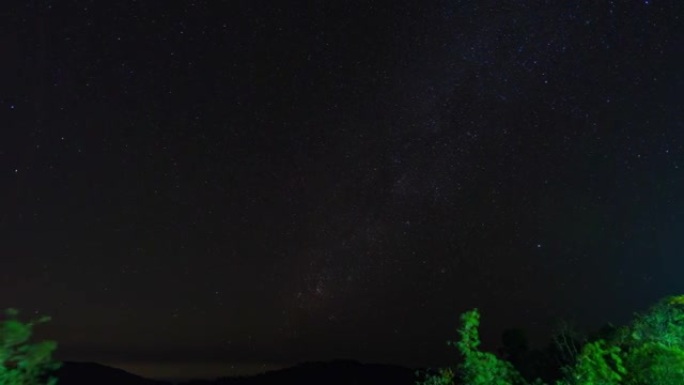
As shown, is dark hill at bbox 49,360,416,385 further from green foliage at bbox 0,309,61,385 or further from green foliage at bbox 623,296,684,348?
green foliage at bbox 0,309,61,385

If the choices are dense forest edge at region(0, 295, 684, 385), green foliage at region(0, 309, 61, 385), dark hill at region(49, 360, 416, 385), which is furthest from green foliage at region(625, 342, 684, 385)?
dark hill at region(49, 360, 416, 385)

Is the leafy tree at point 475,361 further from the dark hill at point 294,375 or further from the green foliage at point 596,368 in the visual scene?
the dark hill at point 294,375

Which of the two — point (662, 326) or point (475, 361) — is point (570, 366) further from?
point (662, 326)

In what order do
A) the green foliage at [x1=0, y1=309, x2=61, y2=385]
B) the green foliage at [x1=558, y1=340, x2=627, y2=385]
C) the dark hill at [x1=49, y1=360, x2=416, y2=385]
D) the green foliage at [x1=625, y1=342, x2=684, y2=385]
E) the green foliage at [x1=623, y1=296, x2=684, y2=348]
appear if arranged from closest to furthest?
the green foliage at [x1=0, y1=309, x2=61, y2=385] < the green foliage at [x1=558, y1=340, x2=627, y2=385] < the green foliage at [x1=625, y1=342, x2=684, y2=385] < the green foliage at [x1=623, y1=296, x2=684, y2=348] < the dark hill at [x1=49, y1=360, x2=416, y2=385]

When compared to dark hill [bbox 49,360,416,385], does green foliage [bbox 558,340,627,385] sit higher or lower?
lower

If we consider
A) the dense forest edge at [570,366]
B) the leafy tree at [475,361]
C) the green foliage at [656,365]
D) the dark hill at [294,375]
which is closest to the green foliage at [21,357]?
the dense forest edge at [570,366]

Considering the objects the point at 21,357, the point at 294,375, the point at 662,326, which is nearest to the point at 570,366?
the point at 662,326

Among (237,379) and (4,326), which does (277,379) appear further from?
(4,326)

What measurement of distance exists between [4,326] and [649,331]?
9.62 meters

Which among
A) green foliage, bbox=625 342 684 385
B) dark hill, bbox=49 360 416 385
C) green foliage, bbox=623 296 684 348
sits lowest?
green foliage, bbox=625 342 684 385

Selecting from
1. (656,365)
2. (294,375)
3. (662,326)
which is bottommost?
(656,365)

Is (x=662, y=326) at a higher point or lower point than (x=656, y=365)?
higher

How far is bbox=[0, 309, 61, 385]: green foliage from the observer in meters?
4.80

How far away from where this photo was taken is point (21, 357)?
4.93 metres
